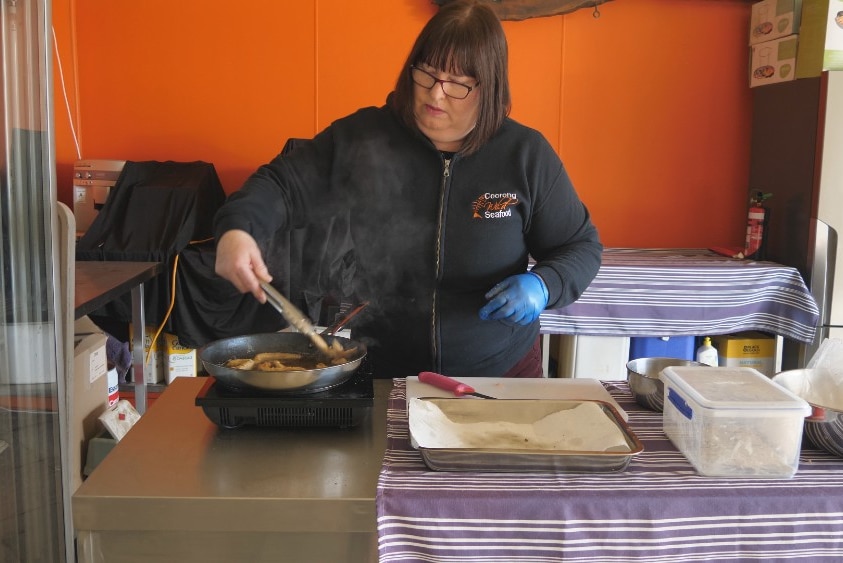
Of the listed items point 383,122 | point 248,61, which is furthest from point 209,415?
point 248,61

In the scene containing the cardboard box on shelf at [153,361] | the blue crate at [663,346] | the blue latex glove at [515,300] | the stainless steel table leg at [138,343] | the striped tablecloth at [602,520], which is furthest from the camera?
the cardboard box on shelf at [153,361]

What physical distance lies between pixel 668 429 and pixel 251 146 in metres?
3.11

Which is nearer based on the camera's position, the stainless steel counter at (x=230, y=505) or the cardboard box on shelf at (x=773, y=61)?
the stainless steel counter at (x=230, y=505)

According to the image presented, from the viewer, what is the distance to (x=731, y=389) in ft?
4.24

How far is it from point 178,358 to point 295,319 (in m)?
2.32

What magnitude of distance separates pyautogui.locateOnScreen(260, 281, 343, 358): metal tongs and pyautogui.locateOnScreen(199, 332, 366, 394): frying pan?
2 centimetres

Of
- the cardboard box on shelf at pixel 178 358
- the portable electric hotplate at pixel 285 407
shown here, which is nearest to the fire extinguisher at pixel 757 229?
the cardboard box on shelf at pixel 178 358

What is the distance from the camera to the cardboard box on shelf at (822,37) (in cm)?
323

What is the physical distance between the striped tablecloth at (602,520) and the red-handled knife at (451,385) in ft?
1.18

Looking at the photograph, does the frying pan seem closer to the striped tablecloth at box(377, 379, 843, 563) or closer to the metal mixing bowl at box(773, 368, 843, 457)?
the striped tablecloth at box(377, 379, 843, 563)

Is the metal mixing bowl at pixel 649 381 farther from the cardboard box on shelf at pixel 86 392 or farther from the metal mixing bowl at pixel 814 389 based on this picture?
the cardboard box on shelf at pixel 86 392

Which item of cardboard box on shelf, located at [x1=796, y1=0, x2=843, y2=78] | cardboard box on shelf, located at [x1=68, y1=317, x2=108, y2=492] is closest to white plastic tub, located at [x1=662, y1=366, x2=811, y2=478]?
cardboard box on shelf, located at [x1=68, y1=317, x2=108, y2=492]

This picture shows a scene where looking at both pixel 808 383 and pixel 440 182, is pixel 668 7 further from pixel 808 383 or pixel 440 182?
pixel 808 383

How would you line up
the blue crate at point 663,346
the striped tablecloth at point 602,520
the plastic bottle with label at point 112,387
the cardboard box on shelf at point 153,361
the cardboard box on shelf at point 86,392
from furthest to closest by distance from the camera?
the cardboard box on shelf at point 153,361 → the blue crate at point 663,346 → the plastic bottle with label at point 112,387 → the cardboard box on shelf at point 86,392 → the striped tablecloth at point 602,520
